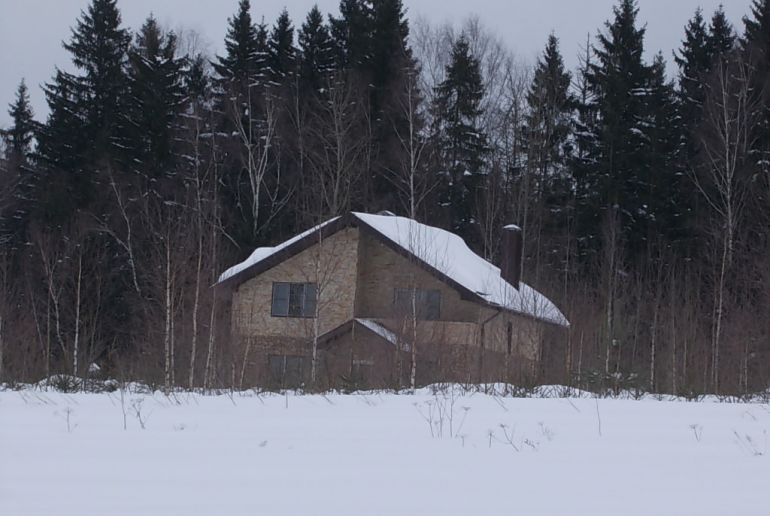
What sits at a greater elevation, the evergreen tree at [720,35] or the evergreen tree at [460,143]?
the evergreen tree at [720,35]

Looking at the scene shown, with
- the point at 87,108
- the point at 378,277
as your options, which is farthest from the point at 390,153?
the point at 87,108

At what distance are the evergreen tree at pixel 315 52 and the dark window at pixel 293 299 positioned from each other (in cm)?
1390

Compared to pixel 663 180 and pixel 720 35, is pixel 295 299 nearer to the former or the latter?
pixel 663 180

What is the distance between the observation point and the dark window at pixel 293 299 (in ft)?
87.1

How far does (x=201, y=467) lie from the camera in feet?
18.8

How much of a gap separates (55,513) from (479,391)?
25.8 ft

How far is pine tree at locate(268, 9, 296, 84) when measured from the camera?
3925cm

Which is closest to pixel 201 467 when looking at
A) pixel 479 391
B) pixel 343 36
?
pixel 479 391

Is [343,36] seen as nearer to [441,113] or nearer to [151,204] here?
[441,113]

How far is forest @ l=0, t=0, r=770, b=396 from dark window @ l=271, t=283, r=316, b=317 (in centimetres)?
389

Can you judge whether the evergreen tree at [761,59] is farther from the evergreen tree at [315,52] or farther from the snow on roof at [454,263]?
the evergreen tree at [315,52]

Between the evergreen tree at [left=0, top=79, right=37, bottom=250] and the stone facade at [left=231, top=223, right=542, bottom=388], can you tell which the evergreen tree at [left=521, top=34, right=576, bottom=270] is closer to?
the stone facade at [left=231, top=223, right=542, bottom=388]

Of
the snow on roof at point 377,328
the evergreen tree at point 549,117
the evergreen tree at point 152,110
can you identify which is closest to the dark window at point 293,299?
the snow on roof at point 377,328

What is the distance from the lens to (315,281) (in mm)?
26188
